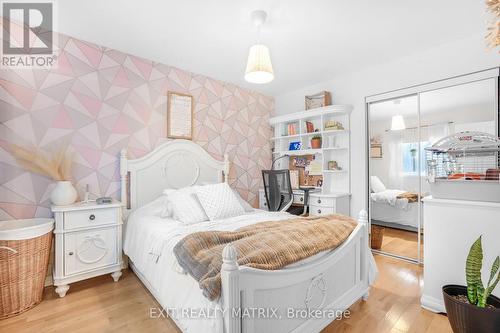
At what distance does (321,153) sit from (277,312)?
278 cm

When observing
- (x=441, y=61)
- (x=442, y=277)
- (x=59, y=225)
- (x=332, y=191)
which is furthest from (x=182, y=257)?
(x=441, y=61)

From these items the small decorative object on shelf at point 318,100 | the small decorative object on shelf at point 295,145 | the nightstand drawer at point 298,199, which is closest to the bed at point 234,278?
the nightstand drawer at point 298,199

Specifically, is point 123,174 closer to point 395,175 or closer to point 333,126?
point 333,126

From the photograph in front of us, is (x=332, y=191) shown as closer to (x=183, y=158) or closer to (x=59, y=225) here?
(x=183, y=158)

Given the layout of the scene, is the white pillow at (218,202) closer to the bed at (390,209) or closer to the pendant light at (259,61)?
the pendant light at (259,61)

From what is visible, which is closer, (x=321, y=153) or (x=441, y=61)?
(x=441, y=61)

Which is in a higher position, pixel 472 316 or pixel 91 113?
pixel 91 113

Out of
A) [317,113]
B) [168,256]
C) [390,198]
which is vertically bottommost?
[168,256]

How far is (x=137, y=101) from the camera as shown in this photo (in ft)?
9.75

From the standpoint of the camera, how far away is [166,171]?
3105 millimetres

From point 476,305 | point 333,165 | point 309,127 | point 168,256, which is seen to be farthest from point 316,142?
point 168,256

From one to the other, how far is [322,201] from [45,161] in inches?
124

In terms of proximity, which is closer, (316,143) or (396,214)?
(396,214)

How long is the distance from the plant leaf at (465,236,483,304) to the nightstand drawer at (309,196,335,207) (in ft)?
5.78
